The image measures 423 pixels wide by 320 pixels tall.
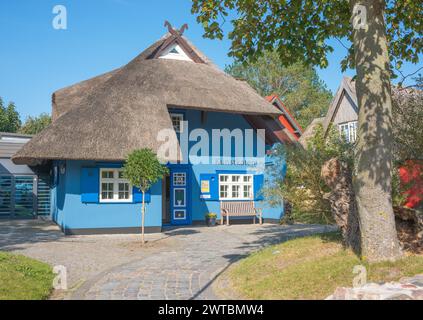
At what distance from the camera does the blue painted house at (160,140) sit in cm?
1523

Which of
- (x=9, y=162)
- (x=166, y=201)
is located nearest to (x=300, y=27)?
(x=166, y=201)

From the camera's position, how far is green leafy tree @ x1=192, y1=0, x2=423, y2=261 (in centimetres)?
677

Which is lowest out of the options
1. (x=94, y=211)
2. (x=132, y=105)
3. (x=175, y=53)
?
(x=94, y=211)

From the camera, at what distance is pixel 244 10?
992 centimetres

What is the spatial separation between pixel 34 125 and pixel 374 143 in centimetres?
5167

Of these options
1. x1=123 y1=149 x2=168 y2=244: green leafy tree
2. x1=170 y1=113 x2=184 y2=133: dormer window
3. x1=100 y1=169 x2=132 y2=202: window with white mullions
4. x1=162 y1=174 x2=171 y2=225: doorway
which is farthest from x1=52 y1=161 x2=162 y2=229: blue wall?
x1=170 y1=113 x2=184 y2=133: dormer window

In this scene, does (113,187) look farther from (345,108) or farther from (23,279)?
(345,108)

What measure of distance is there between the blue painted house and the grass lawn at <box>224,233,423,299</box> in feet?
16.9

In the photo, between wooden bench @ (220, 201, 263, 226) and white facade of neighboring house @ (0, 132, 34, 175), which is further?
white facade of neighboring house @ (0, 132, 34, 175)

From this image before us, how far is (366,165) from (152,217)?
34.1 feet

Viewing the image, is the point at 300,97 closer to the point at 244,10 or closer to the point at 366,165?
the point at 244,10

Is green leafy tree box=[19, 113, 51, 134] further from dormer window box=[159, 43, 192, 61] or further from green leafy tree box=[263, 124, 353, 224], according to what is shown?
green leafy tree box=[263, 124, 353, 224]

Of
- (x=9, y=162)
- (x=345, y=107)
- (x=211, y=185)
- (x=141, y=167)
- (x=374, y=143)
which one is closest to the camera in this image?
(x=374, y=143)

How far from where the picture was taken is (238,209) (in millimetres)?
19172
